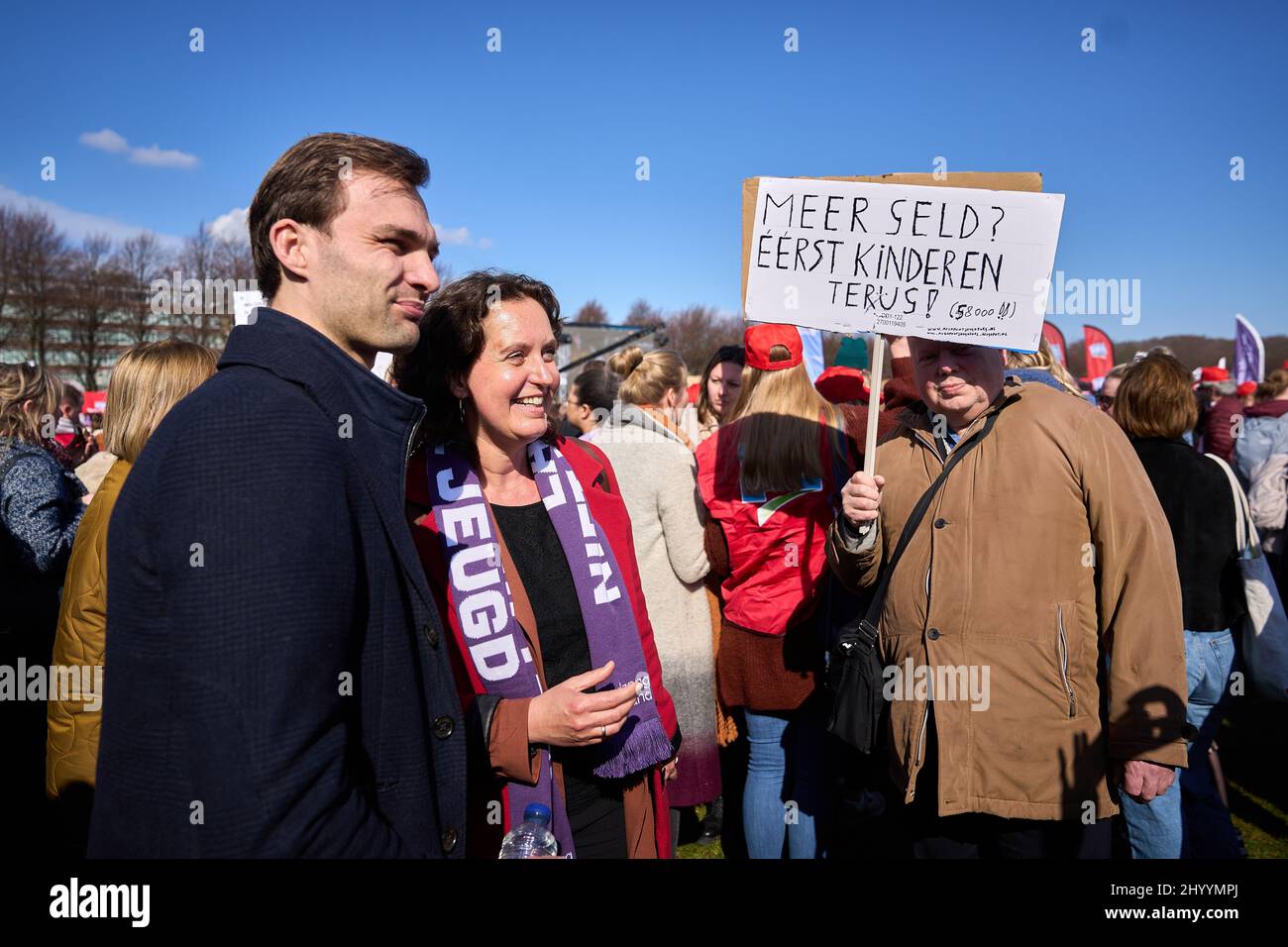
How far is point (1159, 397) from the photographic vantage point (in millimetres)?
3770

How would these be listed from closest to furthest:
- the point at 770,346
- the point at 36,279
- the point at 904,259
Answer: the point at 904,259
the point at 770,346
the point at 36,279

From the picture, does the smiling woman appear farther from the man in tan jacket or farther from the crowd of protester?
the man in tan jacket

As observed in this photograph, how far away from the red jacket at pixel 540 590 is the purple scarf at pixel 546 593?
0.09 ft

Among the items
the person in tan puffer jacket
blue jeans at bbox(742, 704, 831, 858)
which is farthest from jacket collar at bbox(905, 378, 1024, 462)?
the person in tan puffer jacket

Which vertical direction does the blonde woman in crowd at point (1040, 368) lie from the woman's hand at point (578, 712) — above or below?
above

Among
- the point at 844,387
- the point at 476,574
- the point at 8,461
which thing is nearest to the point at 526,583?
the point at 476,574

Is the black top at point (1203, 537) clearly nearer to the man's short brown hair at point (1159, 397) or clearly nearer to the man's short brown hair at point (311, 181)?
the man's short brown hair at point (1159, 397)

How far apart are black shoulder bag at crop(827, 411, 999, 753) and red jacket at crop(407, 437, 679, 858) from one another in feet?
1.86

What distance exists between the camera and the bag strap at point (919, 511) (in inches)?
102

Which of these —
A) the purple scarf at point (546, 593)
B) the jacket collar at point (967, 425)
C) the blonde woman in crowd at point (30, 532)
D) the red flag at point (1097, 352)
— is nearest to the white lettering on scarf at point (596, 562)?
the purple scarf at point (546, 593)

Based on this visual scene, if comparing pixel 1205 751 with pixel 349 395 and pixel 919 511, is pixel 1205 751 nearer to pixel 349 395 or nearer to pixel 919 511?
pixel 919 511

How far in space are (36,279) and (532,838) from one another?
35071mm
